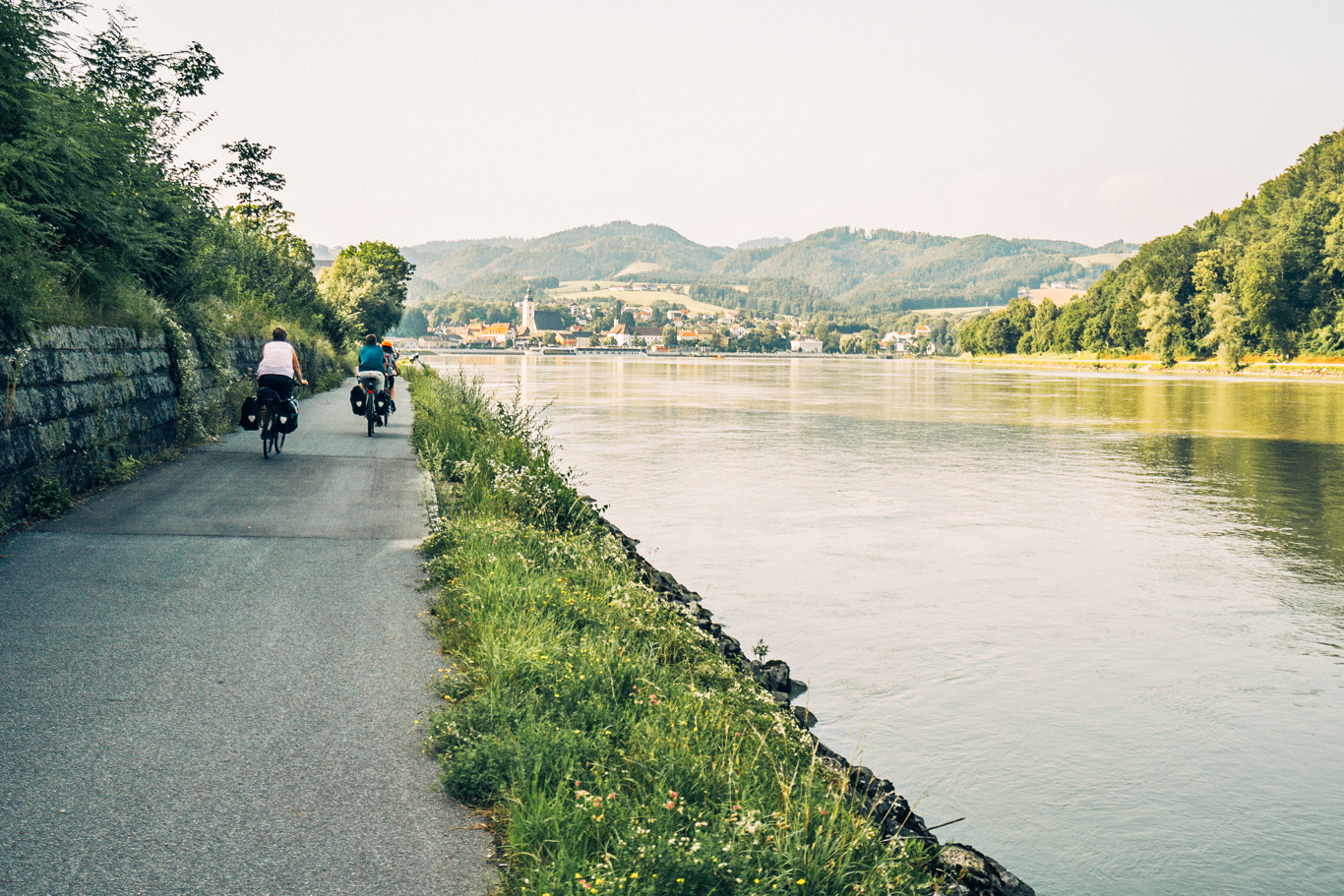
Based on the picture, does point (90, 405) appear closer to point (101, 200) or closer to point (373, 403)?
point (101, 200)

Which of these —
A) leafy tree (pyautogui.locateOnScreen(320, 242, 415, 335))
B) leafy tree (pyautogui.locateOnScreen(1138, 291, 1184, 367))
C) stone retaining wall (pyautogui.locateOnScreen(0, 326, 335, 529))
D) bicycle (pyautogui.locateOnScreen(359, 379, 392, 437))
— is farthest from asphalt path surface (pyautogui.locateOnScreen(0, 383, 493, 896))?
leafy tree (pyautogui.locateOnScreen(1138, 291, 1184, 367))

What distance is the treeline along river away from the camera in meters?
6.33

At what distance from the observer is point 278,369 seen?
15.1 meters

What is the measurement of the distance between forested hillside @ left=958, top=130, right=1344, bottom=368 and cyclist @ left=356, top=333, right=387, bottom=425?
92108 mm

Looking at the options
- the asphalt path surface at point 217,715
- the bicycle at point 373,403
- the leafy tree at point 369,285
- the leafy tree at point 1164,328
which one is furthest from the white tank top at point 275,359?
the leafy tree at point 1164,328

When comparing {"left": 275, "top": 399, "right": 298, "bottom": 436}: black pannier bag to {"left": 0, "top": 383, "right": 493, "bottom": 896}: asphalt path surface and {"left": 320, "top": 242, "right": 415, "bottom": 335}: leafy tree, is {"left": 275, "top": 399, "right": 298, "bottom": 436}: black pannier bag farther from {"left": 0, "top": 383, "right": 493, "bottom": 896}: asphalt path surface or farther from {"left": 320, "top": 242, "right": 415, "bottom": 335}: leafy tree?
{"left": 320, "top": 242, "right": 415, "bottom": 335}: leafy tree

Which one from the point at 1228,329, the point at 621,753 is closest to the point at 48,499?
the point at 621,753

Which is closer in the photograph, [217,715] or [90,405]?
[217,715]

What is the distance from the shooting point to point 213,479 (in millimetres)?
12375

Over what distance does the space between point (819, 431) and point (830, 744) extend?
24731mm

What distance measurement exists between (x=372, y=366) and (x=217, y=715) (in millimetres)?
15776

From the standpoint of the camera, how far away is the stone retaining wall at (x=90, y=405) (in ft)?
29.9

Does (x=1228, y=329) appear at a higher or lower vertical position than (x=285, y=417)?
higher

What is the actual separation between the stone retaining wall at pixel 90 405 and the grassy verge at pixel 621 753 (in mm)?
4016
